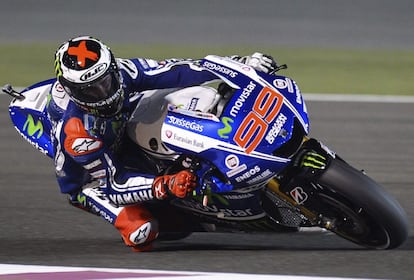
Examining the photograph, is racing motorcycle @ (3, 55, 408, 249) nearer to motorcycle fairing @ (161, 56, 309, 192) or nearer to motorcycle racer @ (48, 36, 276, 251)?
motorcycle fairing @ (161, 56, 309, 192)

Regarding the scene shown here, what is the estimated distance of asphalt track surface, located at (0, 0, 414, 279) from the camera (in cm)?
585

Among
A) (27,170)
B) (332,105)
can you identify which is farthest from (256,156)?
(332,105)

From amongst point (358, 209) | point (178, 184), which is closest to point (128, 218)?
point (178, 184)

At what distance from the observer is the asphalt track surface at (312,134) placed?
5852 mm

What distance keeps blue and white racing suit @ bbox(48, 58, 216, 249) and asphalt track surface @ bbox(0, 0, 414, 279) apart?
0.21m

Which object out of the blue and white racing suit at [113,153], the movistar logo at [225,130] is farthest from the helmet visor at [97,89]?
the movistar logo at [225,130]

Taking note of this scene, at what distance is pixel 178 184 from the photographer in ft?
18.5

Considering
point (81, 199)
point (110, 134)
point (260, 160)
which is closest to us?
point (260, 160)

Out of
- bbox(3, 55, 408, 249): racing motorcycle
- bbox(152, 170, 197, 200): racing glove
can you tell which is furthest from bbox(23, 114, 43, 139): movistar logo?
bbox(152, 170, 197, 200): racing glove

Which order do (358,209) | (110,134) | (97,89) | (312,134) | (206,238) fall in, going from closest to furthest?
(358,209)
(97,89)
(110,134)
(206,238)
(312,134)

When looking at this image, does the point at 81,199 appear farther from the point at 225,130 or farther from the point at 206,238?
the point at 225,130

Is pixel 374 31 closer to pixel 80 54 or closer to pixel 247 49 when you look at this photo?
pixel 247 49

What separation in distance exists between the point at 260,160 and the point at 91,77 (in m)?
0.98

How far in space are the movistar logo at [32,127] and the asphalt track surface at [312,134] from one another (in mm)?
583
